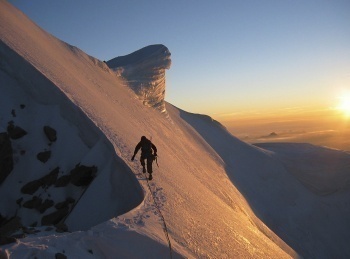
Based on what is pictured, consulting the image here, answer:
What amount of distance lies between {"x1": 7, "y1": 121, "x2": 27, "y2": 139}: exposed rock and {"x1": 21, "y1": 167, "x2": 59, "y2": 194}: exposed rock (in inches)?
80.4

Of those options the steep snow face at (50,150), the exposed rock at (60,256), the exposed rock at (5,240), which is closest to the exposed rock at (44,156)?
the steep snow face at (50,150)

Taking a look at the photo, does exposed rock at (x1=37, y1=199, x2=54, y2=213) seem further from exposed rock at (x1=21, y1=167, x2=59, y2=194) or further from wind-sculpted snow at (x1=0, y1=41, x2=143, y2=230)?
exposed rock at (x1=21, y1=167, x2=59, y2=194)

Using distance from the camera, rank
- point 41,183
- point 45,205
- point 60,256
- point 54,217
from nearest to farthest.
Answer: point 60,256, point 54,217, point 45,205, point 41,183

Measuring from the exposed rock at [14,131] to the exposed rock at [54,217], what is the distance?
3507 millimetres

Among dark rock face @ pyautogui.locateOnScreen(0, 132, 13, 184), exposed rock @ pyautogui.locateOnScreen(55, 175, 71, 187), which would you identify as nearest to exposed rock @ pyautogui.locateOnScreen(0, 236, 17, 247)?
exposed rock @ pyautogui.locateOnScreen(55, 175, 71, 187)

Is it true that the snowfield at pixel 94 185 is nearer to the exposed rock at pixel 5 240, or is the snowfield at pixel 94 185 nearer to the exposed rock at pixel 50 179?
the exposed rock at pixel 5 240

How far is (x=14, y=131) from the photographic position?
11688 mm

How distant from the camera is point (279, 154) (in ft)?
128

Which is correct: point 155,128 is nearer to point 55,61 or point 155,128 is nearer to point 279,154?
point 55,61

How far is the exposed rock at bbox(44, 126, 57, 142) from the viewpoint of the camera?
12002mm

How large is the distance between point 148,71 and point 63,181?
2119cm

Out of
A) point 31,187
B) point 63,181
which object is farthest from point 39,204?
point 63,181

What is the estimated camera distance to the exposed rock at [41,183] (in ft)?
35.6

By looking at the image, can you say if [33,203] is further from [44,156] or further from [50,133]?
[50,133]
